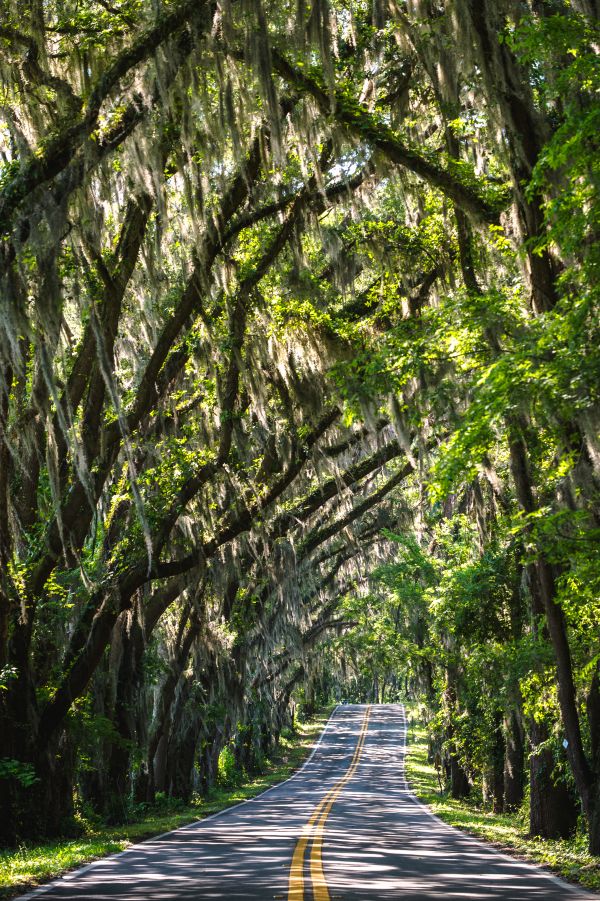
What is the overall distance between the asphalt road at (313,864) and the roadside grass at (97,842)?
1.10 ft

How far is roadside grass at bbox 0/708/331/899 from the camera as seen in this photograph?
9828 millimetres

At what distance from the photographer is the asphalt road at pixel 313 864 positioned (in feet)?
27.9

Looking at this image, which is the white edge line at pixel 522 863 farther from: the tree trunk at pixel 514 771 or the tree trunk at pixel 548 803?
the tree trunk at pixel 514 771

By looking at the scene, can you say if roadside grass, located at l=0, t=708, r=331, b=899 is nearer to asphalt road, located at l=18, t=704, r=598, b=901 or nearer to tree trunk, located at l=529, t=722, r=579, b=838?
asphalt road, located at l=18, t=704, r=598, b=901

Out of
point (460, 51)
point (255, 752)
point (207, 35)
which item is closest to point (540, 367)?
point (460, 51)

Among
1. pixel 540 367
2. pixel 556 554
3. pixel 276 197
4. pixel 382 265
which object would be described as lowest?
pixel 556 554

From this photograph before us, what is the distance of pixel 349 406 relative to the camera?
439 inches

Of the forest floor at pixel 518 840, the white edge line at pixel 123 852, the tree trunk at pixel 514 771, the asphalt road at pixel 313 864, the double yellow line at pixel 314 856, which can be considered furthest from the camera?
the tree trunk at pixel 514 771

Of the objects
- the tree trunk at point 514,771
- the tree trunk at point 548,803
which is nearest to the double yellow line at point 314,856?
the tree trunk at point 548,803

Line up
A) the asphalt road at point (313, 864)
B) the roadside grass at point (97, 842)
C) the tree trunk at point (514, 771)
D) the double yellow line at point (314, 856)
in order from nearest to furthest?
the double yellow line at point (314, 856) < the asphalt road at point (313, 864) < the roadside grass at point (97, 842) < the tree trunk at point (514, 771)

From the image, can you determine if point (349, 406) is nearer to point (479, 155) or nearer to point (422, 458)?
point (422, 458)

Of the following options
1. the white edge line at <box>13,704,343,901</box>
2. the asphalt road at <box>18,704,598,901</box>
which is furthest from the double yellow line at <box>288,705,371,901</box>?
the white edge line at <box>13,704,343,901</box>

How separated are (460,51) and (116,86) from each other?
376 cm

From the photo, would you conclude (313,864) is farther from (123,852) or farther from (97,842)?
(97,842)
